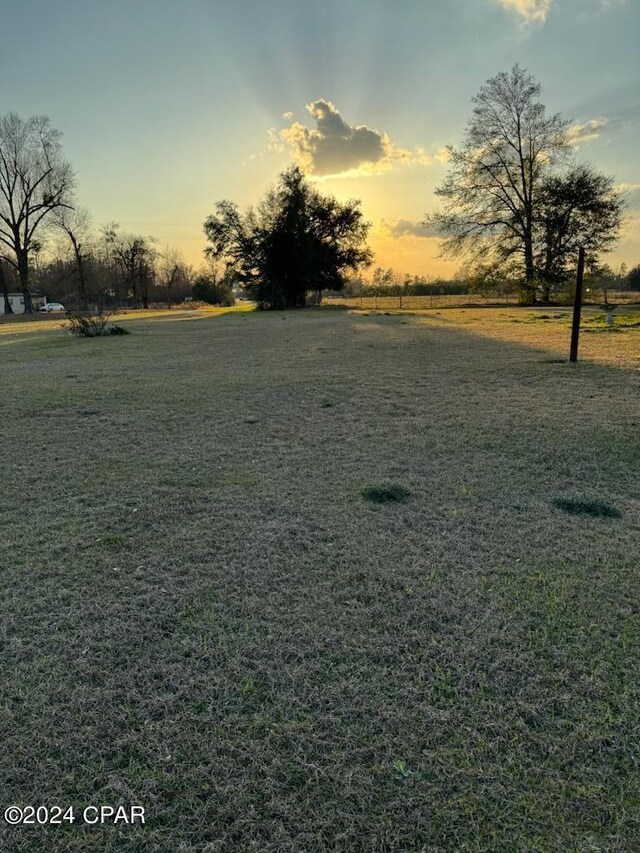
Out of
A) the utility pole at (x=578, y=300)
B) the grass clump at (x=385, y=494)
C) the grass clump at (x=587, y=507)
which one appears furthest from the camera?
the utility pole at (x=578, y=300)

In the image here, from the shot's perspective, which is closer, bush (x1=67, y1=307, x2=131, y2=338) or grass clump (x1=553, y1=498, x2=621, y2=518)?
grass clump (x1=553, y1=498, x2=621, y2=518)

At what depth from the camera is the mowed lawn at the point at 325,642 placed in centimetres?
119

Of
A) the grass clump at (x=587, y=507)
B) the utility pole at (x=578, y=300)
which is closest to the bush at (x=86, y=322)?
the utility pole at (x=578, y=300)

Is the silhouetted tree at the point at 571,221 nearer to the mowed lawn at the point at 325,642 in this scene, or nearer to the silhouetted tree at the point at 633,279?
the silhouetted tree at the point at 633,279

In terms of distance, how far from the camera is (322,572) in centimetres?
A: 218

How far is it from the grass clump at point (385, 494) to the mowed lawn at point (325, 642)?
0.06m

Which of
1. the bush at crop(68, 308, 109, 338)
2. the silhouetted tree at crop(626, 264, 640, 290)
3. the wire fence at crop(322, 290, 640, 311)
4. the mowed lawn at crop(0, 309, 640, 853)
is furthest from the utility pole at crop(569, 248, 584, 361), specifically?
the silhouetted tree at crop(626, 264, 640, 290)

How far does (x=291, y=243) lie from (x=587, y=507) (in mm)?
30847

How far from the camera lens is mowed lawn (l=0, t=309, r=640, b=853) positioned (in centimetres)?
119

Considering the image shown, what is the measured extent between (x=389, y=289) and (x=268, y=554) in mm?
47072

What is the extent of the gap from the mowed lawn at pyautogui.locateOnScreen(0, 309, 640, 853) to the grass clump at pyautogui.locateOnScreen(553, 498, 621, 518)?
45mm

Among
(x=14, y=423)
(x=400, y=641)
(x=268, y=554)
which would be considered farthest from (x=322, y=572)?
(x=14, y=423)

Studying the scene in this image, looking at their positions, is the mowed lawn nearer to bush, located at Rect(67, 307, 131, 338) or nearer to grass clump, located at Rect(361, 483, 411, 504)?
grass clump, located at Rect(361, 483, 411, 504)

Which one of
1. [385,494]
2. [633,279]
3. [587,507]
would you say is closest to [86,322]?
[385,494]
